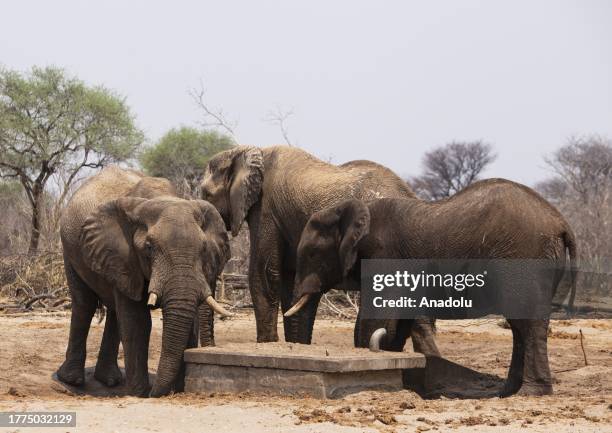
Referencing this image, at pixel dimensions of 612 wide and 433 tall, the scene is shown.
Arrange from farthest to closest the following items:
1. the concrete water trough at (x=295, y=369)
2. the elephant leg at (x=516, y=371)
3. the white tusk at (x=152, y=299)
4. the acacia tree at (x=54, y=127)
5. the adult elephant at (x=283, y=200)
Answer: the acacia tree at (x=54, y=127)
the adult elephant at (x=283, y=200)
the elephant leg at (x=516, y=371)
the white tusk at (x=152, y=299)
the concrete water trough at (x=295, y=369)

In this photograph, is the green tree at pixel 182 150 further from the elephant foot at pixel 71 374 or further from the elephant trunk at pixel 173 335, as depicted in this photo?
the elephant trunk at pixel 173 335

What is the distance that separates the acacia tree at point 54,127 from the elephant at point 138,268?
20.1 meters

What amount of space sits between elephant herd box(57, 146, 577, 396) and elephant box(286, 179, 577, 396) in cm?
1

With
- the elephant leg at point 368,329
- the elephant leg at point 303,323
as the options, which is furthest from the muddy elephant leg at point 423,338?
the elephant leg at point 303,323

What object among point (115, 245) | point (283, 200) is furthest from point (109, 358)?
point (283, 200)

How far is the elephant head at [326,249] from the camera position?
10023 millimetres

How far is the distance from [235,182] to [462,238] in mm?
3227

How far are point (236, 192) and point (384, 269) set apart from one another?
2.36 metres

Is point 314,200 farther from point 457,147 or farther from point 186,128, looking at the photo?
point 457,147

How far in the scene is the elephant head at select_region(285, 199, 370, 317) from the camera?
10.0 meters

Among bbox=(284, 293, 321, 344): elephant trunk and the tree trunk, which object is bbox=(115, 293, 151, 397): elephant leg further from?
the tree trunk

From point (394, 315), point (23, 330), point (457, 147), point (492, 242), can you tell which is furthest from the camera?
point (457, 147)

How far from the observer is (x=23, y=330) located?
527 inches

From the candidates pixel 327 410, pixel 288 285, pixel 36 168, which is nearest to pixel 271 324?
pixel 288 285
